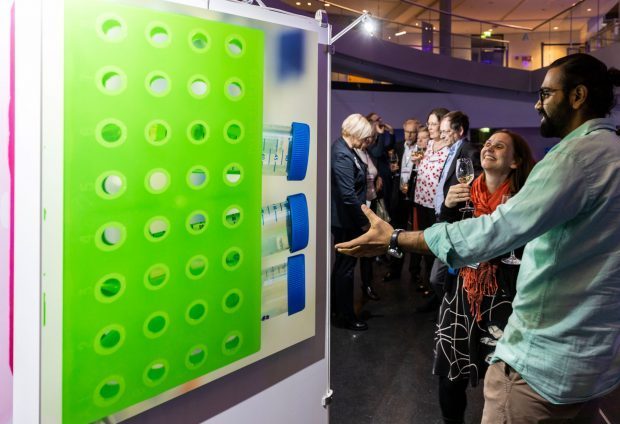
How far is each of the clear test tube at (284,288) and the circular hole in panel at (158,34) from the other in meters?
0.71

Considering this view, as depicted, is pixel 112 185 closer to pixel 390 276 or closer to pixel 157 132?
pixel 157 132

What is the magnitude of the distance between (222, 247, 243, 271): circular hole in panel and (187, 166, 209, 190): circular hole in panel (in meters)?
0.21

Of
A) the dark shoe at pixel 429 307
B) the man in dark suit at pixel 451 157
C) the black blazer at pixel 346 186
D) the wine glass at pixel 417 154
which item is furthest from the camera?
the wine glass at pixel 417 154

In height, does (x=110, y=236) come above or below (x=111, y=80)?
below

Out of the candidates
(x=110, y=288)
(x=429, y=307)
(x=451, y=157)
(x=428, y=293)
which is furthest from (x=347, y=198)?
(x=110, y=288)

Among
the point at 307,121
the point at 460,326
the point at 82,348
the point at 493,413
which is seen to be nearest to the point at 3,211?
the point at 82,348

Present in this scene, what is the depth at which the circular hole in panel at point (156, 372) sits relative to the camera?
1.28 m

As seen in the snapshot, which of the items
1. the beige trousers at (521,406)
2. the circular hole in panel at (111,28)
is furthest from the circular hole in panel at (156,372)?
the beige trousers at (521,406)

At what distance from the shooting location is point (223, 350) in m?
1.45

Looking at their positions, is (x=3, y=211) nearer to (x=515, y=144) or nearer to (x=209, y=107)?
(x=209, y=107)

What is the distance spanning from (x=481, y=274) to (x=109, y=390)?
146 cm

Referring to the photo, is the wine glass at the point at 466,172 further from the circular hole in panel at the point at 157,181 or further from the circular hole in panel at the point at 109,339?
the circular hole in panel at the point at 109,339

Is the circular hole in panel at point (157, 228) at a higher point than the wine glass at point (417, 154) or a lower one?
lower

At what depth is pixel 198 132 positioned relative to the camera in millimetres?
1302
